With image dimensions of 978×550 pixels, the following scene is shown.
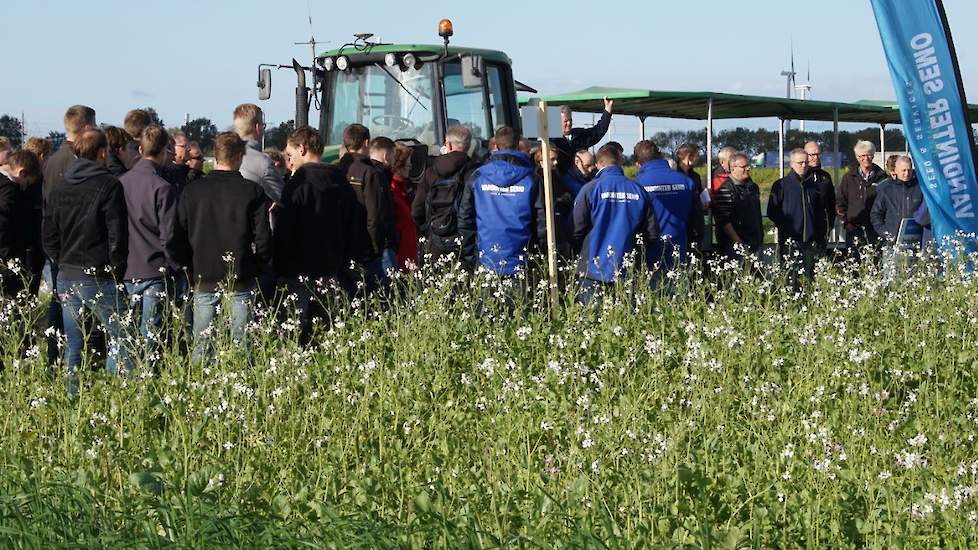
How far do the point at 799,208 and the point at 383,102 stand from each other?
14.5 ft

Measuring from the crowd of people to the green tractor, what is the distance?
171 cm

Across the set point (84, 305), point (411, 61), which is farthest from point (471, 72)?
point (84, 305)

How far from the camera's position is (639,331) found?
8109 millimetres

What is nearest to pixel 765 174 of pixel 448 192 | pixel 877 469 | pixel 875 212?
pixel 875 212

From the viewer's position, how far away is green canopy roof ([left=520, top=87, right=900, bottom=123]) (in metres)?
15.9

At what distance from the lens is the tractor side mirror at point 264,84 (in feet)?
41.1

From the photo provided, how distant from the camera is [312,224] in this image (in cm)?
844

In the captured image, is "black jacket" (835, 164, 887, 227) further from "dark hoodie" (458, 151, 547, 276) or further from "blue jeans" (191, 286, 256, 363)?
"blue jeans" (191, 286, 256, 363)

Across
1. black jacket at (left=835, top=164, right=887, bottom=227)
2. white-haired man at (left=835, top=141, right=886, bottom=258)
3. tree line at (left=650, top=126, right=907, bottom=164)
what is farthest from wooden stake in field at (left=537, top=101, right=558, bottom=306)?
tree line at (left=650, top=126, right=907, bottom=164)

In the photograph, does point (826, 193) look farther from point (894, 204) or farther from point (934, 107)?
point (934, 107)

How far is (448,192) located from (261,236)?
2.70 metres

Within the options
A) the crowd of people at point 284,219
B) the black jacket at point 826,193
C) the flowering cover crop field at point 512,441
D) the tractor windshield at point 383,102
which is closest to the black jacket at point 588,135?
the crowd of people at point 284,219

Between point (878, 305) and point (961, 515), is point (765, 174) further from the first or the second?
point (961, 515)

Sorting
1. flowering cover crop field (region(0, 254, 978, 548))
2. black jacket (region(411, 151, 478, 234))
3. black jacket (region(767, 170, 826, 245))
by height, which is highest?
black jacket (region(411, 151, 478, 234))
